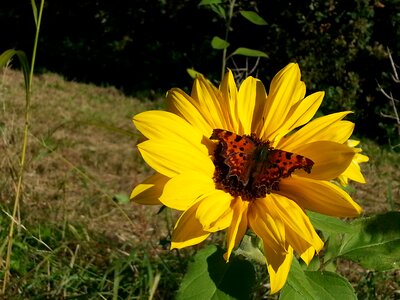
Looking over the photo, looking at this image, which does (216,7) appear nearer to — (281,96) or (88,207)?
(281,96)

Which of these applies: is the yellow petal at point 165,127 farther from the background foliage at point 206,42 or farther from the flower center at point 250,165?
the background foliage at point 206,42

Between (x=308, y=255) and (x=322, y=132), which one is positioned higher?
(x=322, y=132)

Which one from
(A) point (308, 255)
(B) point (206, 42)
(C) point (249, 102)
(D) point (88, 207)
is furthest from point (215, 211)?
(B) point (206, 42)

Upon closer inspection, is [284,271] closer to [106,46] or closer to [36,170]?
[36,170]

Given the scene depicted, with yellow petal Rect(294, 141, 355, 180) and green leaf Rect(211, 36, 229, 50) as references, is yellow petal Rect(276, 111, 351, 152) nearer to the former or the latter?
yellow petal Rect(294, 141, 355, 180)

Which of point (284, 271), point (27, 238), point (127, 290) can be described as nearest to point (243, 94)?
point (284, 271)

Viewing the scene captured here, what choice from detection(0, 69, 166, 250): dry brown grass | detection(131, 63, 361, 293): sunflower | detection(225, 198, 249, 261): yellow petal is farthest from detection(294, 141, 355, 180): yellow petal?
detection(0, 69, 166, 250): dry brown grass
